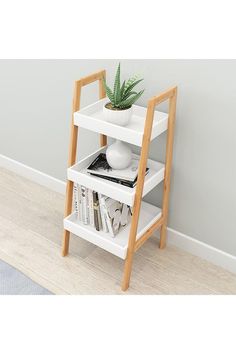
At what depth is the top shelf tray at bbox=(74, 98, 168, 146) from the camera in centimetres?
175

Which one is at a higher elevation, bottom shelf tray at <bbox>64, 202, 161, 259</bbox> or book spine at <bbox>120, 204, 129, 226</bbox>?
book spine at <bbox>120, 204, 129, 226</bbox>

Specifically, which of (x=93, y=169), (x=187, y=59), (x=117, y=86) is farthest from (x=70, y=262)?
(x=187, y=59)

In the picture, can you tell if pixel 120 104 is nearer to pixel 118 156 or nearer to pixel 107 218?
pixel 118 156

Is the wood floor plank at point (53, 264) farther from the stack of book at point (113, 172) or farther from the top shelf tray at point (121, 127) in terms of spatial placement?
the top shelf tray at point (121, 127)

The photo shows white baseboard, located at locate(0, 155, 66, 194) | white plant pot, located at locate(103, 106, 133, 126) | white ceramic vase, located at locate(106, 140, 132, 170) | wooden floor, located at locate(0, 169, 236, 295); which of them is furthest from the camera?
white baseboard, located at locate(0, 155, 66, 194)

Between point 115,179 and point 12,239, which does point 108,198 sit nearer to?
point 115,179

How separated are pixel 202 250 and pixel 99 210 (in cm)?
56

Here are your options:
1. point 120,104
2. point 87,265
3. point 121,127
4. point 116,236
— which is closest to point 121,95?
point 120,104

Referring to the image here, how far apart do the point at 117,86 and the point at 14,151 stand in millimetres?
1220

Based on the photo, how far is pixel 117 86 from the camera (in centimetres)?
181

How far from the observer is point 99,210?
2002 mm

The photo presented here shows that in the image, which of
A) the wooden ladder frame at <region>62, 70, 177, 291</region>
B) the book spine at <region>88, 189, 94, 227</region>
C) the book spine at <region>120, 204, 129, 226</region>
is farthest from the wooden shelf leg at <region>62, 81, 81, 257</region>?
the book spine at <region>120, 204, 129, 226</region>

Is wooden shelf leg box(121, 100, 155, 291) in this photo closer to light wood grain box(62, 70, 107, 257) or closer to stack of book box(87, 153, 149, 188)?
stack of book box(87, 153, 149, 188)

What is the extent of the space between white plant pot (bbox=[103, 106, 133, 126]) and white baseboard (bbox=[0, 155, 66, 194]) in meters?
0.89
